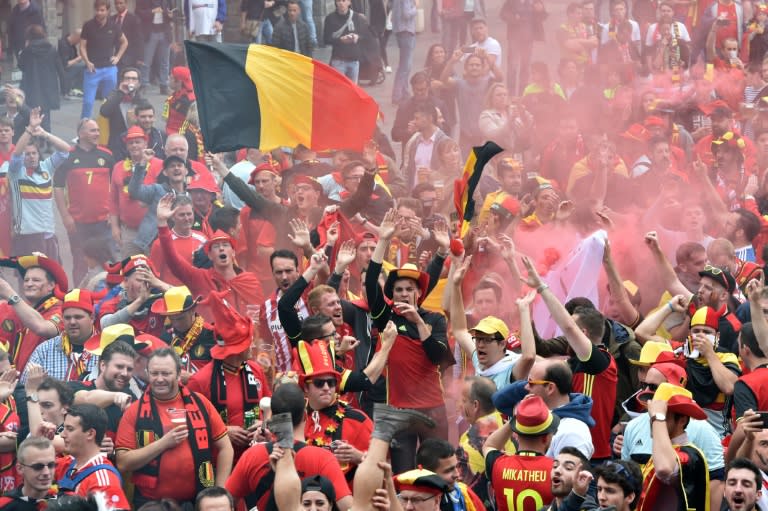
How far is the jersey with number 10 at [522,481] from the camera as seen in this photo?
8008 millimetres

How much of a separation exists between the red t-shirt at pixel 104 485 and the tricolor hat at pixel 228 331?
4.21 feet

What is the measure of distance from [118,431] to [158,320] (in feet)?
7.18

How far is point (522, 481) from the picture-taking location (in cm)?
805

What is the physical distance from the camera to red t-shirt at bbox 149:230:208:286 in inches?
511

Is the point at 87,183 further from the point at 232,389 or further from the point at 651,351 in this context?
the point at 651,351

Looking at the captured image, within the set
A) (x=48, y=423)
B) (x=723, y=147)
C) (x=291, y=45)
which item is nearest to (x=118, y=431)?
(x=48, y=423)

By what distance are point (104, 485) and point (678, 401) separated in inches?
118

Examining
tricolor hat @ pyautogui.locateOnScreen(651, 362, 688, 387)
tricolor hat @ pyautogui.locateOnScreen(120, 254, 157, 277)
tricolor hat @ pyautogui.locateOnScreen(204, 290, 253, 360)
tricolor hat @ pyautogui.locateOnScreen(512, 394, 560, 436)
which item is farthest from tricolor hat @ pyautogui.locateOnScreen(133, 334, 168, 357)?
tricolor hat @ pyautogui.locateOnScreen(651, 362, 688, 387)

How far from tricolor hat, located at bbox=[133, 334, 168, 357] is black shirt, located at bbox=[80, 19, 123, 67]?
9.69m

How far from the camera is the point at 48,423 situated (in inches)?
362

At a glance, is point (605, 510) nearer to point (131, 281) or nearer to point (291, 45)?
point (131, 281)

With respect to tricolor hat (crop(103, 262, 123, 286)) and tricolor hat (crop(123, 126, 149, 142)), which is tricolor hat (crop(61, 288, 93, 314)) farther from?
tricolor hat (crop(123, 126, 149, 142))

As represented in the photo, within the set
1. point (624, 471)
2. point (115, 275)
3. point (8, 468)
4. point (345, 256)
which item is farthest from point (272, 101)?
point (624, 471)

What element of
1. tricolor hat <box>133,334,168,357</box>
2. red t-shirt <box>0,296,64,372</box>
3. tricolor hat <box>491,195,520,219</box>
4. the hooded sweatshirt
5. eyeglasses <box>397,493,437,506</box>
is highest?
eyeglasses <box>397,493,437,506</box>
